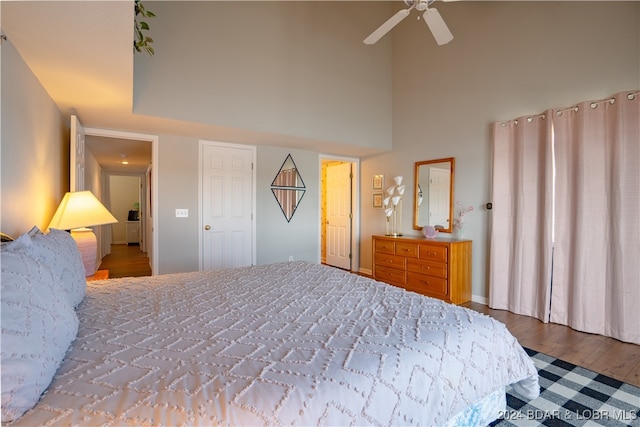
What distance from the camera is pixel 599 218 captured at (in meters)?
2.79

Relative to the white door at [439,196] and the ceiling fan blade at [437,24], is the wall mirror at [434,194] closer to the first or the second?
the white door at [439,196]

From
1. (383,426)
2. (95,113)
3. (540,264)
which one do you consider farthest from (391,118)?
(383,426)

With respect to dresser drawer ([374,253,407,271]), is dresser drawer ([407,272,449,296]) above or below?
below

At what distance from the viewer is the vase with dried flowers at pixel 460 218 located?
3.97 meters

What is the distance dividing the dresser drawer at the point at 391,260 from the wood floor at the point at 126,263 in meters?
3.77

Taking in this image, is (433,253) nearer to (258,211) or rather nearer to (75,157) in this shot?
(258,211)

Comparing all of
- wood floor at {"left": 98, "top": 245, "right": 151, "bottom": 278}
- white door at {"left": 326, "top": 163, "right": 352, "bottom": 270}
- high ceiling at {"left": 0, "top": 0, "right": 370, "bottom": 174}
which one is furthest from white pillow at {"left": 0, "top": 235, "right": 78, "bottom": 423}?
white door at {"left": 326, "top": 163, "right": 352, "bottom": 270}

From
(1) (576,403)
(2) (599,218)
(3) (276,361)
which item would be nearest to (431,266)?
(2) (599,218)

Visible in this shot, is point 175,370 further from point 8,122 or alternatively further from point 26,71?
point 26,71

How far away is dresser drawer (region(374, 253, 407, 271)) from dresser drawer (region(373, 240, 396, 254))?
60mm

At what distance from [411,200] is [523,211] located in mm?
1574

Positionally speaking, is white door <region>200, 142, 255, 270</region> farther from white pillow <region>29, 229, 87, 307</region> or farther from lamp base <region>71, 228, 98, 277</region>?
white pillow <region>29, 229, 87, 307</region>

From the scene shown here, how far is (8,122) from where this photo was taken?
1725 millimetres

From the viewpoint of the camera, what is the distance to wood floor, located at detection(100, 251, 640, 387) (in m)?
2.21
